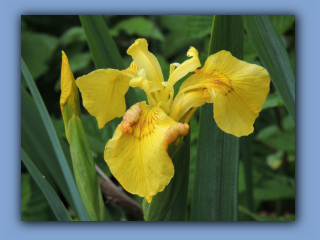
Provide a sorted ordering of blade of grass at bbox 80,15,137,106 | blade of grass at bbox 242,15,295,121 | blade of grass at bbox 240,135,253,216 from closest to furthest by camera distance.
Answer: blade of grass at bbox 242,15,295,121 < blade of grass at bbox 80,15,137,106 < blade of grass at bbox 240,135,253,216

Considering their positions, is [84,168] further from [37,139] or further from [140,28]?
[140,28]

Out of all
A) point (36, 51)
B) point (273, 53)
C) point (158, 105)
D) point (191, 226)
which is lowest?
point (191, 226)

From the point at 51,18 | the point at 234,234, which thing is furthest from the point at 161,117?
the point at 51,18

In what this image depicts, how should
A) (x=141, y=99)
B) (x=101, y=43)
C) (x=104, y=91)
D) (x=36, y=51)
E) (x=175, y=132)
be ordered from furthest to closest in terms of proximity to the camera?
(x=36, y=51)
(x=141, y=99)
(x=101, y=43)
(x=104, y=91)
(x=175, y=132)

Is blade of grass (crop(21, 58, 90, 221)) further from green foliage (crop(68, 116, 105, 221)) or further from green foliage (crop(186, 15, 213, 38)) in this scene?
green foliage (crop(186, 15, 213, 38))

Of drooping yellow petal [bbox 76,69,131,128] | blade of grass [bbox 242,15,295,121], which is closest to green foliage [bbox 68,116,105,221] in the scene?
drooping yellow petal [bbox 76,69,131,128]

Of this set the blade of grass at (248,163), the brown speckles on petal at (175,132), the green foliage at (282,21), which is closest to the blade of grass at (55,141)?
the brown speckles on petal at (175,132)

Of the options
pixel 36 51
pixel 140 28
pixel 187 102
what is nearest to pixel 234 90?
pixel 187 102
